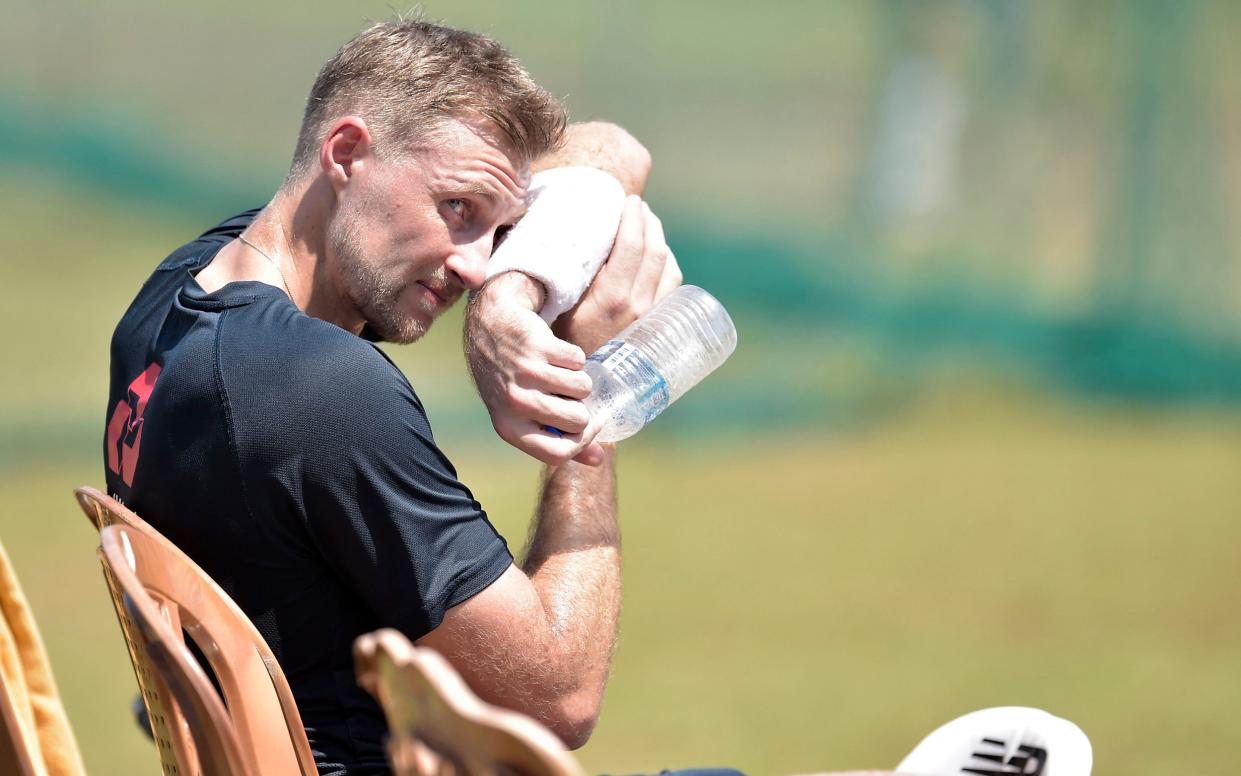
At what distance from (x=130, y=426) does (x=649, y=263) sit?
2.95 feet

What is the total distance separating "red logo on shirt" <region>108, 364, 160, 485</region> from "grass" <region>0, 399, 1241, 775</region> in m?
3.39

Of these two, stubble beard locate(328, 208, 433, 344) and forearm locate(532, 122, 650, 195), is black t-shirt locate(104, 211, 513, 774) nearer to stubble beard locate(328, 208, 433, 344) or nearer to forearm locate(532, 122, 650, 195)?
stubble beard locate(328, 208, 433, 344)

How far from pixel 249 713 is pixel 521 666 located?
1.41 ft

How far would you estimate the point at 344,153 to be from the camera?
2416 mm

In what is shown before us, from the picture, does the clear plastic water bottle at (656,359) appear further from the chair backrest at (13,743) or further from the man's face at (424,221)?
the chair backrest at (13,743)

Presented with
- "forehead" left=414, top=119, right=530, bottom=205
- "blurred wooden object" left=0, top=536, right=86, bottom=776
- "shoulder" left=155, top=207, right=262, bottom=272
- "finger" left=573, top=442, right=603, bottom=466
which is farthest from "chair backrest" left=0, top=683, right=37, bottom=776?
"forehead" left=414, top=119, right=530, bottom=205

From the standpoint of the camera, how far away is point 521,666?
6.79ft

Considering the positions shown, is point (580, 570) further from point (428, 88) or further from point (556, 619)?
point (428, 88)

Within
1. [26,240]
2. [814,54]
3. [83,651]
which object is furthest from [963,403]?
[26,240]

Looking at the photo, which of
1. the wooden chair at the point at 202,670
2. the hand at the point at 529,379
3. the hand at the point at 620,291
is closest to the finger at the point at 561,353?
the hand at the point at 529,379

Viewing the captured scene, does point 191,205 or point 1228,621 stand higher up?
point 191,205

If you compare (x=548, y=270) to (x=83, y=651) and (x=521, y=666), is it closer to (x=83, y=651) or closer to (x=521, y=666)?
(x=521, y=666)

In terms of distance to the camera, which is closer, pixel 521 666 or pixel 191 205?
pixel 521 666

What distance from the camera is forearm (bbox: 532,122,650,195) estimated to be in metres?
2.73
